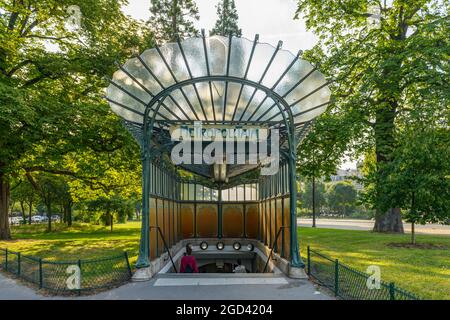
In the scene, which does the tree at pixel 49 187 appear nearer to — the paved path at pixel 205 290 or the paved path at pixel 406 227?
→ the paved path at pixel 205 290

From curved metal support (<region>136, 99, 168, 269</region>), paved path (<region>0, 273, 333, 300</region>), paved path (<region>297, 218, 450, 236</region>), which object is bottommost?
paved path (<region>297, 218, 450, 236</region>)

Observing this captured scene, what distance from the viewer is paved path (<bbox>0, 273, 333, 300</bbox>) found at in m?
7.30

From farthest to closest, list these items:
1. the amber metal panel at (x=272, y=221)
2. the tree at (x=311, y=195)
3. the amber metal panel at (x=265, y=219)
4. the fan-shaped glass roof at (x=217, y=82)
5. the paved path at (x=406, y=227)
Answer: the tree at (x=311, y=195)
the paved path at (x=406, y=227)
the amber metal panel at (x=265, y=219)
the amber metal panel at (x=272, y=221)
the fan-shaped glass roof at (x=217, y=82)

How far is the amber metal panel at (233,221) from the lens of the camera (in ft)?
64.1

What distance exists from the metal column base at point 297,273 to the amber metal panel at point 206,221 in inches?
419

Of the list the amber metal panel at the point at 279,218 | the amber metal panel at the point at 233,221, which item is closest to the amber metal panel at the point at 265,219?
the amber metal panel at the point at 279,218

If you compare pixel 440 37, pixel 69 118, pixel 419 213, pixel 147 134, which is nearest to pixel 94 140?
pixel 69 118

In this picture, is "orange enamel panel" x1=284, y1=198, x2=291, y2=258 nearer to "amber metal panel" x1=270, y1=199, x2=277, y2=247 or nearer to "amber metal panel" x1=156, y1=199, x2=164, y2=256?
"amber metal panel" x1=270, y1=199, x2=277, y2=247

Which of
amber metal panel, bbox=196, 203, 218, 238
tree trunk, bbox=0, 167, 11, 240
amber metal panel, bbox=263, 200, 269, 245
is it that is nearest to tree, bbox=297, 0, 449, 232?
amber metal panel, bbox=263, 200, 269, 245

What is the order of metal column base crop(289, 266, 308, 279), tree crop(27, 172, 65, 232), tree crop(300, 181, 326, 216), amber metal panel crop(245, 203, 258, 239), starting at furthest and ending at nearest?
tree crop(300, 181, 326, 216) → tree crop(27, 172, 65, 232) → amber metal panel crop(245, 203, 258, 239) → metal column base crop(289, 266, 308, 279)

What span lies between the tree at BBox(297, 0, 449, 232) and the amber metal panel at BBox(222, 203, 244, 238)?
23.0ft
